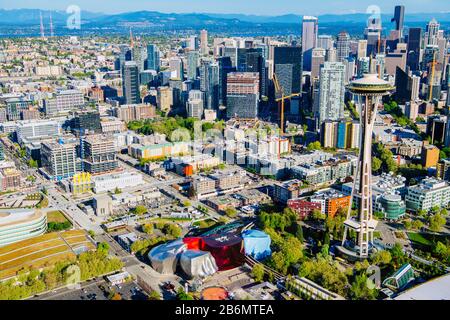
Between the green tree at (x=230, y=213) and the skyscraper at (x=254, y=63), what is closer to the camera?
the green tree at (x=230, y=213)

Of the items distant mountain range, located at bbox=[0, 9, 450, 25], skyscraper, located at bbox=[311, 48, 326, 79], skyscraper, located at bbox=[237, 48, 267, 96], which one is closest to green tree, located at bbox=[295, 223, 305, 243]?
distant mountain range, located at bbox=[0, 9, 450, 25]

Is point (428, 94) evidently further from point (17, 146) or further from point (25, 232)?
point (25, 232)

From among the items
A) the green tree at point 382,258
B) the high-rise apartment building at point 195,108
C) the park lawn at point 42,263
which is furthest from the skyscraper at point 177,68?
the green tree at point 382,258

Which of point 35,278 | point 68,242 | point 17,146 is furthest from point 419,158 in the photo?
point 17,146

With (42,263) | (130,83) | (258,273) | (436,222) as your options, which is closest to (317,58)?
(130,83)

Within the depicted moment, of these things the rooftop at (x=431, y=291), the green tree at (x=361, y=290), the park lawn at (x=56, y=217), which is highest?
the rooftop at (x=431, y=291)

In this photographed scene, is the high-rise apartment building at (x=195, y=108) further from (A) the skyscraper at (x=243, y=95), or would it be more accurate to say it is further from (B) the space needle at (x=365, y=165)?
(B) the space needle at (x=365, y=165)
